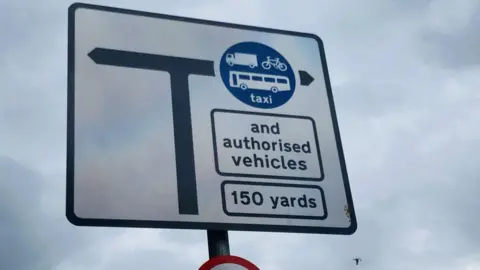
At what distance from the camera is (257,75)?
263cm

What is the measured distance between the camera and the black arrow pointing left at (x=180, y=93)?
2191 millimetres

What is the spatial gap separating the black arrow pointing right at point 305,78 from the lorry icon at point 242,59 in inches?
8.4

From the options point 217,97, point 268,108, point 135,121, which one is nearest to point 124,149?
point 135,121

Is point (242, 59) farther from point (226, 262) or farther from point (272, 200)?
point (226, 262)

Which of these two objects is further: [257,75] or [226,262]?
[257,75]

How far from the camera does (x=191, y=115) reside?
94.1 inches

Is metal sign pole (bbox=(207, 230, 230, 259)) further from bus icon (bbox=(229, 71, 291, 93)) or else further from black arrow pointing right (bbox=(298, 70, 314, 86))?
black arrow pointing right (bbox=(298, 70, 314, 86))

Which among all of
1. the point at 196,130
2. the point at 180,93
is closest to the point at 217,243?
the point at 196,130

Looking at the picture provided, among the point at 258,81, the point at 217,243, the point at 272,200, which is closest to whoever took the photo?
the point at 217,243

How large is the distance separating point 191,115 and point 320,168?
554 mm

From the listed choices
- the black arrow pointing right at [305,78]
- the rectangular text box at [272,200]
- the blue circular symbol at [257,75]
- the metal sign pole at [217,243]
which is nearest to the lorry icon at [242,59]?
the blue circular symbol at [257,75]

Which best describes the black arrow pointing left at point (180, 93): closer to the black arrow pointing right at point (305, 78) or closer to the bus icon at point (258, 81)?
the bus icon at point (258, 81)

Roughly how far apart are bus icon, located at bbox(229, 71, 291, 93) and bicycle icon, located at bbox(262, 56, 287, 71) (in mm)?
54

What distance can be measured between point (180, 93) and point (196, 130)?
0.61 ft
